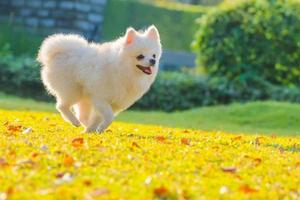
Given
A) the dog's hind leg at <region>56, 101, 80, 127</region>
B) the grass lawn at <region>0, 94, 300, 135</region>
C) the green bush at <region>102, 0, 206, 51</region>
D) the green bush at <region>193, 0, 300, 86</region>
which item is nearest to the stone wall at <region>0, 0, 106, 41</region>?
the green bush at <region>102, 0, 206, 51</region>

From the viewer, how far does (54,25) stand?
103 feet

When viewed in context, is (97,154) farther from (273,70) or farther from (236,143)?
(273,70)

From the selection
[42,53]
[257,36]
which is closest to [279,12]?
[257,36]

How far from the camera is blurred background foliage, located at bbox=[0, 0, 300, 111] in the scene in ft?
85.1

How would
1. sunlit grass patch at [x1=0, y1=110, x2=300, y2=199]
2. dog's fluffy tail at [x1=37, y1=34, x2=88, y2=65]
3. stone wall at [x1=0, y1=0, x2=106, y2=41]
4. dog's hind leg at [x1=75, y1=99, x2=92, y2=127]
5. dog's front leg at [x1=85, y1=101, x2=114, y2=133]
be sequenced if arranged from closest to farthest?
sunlit grass patch at [x1=0, y1=110, x2=300, y2=199], dog's front leg at [x1=85, y1=101, x2=114, y2=133], dog's fluffy tail at [x1=37, y1=34, x2=88, y2=65], dog's hind leg at [x1=75, y1=99, x2=92, y2=127], stone wall at [x1=0, y1=0, x2=106, y2=41]

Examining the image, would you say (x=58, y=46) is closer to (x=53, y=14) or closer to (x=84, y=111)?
(x=84, y=111)

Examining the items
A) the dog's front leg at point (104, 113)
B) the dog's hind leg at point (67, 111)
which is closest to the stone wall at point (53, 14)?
the dog's hind leg at point (67, 111)

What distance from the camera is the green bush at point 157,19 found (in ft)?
117

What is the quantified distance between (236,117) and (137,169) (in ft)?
47.5

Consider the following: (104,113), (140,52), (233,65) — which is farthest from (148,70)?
(233,65)

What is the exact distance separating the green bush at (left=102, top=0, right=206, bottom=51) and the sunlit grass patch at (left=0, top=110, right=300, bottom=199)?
999 inches

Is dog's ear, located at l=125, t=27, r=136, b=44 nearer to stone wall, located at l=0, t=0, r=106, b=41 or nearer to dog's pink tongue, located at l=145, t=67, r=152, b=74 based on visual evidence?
dog's pink tongue, located at l=145, t=67, r=152, b=74

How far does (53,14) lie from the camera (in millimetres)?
31469

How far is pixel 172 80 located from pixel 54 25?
279 inches
